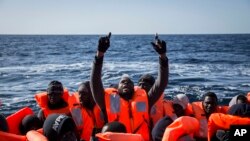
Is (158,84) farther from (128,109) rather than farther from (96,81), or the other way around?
(96,81)

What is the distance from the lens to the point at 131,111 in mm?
5145

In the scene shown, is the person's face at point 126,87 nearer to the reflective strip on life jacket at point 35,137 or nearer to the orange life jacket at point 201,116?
the orange life jacket at point 201,116

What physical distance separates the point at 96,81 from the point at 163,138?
6.12ft

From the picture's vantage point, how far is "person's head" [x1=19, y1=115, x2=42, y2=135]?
17.7ft

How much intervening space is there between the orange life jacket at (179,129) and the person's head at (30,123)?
262 cm

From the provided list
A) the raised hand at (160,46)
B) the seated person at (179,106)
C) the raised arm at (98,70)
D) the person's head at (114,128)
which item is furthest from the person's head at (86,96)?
the person's head at (114,128)

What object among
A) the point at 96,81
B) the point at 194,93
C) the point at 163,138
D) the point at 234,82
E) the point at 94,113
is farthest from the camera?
the point at 234,82

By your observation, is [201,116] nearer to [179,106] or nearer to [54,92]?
[179,106]

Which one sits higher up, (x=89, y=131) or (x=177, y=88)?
(x=89, y=131)

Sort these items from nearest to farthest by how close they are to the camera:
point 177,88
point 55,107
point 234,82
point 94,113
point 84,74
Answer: point 94,113 → point 55,107 → point 177,88 → point 234,82 → point 84,74

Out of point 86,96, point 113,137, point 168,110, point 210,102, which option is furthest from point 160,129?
point 210,102

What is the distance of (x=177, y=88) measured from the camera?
15.9 metres

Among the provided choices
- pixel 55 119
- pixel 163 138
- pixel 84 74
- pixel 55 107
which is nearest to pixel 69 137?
pixel 55 119

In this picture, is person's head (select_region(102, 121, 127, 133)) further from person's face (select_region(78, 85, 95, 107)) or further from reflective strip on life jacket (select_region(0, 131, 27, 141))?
person's face (select_region(78, 85, 95, 107))
